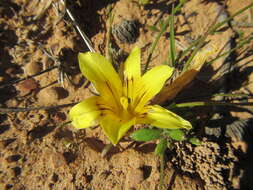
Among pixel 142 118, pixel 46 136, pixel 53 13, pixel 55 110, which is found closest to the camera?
pixel 142 118

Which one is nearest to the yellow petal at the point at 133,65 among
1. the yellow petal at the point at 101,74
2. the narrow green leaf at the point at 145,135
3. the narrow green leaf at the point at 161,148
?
the yellow petal at the point at 101,74

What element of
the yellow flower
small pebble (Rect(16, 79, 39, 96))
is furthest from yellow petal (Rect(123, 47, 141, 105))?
small pebble (Rect(16, 79, 39, 96))

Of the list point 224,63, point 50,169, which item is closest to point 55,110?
point 50,169

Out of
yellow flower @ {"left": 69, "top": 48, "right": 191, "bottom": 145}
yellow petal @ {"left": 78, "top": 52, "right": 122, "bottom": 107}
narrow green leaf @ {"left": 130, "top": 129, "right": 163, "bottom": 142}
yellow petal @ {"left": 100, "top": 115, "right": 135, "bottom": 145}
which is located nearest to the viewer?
yellow petal @ {"left": 100, "top": 115, "right": 135, "bottom": 145}

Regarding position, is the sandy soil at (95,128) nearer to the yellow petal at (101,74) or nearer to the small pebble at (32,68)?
the small pebble at (32,68)

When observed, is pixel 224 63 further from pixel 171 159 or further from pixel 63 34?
pixel 63 34

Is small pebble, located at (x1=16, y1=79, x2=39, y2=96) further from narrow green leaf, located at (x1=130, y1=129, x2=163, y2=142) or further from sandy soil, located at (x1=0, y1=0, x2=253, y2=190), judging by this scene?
narrow green leaf, located at (x1=130, y1=129, x2=163, y2=142)

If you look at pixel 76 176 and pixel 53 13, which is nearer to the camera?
pixel 76 176
